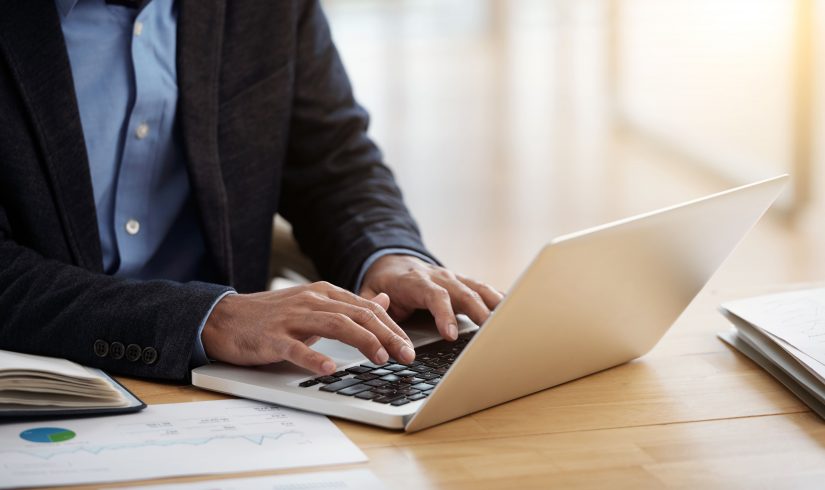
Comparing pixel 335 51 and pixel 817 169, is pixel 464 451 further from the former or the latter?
pixel 817 169

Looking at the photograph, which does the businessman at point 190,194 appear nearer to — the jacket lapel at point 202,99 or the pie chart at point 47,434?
the jacket lapel at point 202,99

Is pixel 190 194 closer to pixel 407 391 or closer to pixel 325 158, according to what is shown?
pixel 325 158

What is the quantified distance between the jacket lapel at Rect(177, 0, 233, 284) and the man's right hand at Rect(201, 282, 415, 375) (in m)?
0.44

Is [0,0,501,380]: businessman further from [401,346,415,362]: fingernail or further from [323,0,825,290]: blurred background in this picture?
[323,0,825,290]: blurred background

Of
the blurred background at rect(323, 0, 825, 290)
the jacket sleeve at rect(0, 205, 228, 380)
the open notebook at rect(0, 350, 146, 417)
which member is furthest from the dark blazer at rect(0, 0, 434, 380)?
the blurred background at rect(323, 0, 825, 290)

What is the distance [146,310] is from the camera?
1.00 metres

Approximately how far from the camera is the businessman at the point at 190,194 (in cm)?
99

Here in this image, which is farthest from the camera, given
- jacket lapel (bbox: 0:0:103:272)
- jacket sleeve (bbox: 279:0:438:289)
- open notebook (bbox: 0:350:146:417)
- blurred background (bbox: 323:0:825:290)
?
blurred background (bbox: 323:0:825:290)

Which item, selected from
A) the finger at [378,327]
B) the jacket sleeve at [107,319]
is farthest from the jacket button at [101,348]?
the finger at [378,327]

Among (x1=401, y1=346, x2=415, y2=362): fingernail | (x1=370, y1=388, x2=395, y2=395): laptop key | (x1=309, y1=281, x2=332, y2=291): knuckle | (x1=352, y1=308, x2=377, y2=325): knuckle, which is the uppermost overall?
(x1=309, y1=281, x2=332, y2=291): knuckle

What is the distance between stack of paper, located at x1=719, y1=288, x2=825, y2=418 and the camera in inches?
36.2

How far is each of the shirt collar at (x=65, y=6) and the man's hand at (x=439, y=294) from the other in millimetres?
490

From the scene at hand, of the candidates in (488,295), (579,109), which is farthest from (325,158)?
(579,109)

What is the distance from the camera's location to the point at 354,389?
0.88 m
